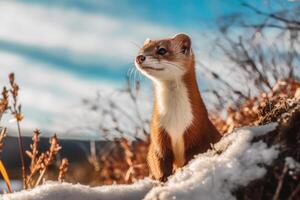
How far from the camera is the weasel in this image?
12.9ft

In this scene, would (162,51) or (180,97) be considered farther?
(162,51)

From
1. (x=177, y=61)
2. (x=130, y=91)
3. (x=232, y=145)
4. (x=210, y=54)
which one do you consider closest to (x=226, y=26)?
(x=210, y=54)

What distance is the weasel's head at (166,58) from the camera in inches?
164

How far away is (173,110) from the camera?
13.5 feet

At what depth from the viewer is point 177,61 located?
14.1 feet

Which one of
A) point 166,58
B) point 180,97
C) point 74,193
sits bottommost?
point 74,193

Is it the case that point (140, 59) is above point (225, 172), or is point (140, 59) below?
above

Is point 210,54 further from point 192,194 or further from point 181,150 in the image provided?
point 192,194

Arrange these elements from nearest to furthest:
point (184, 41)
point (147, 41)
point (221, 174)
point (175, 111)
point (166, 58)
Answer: point (221, 174) → point (175, 111) → point (166, 58) → point (184, 41) → point (147, 41)

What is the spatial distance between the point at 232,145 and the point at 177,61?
2021mm

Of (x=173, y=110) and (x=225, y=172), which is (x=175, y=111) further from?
(x=225, y=172)

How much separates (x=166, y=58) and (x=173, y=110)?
41 centimetres

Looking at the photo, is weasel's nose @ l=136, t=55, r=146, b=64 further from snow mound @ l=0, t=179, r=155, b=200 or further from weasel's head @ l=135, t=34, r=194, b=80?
snow mound @ l=0, t=179, r=155, b=200

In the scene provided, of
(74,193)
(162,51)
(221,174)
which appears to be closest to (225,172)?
(221,174)
